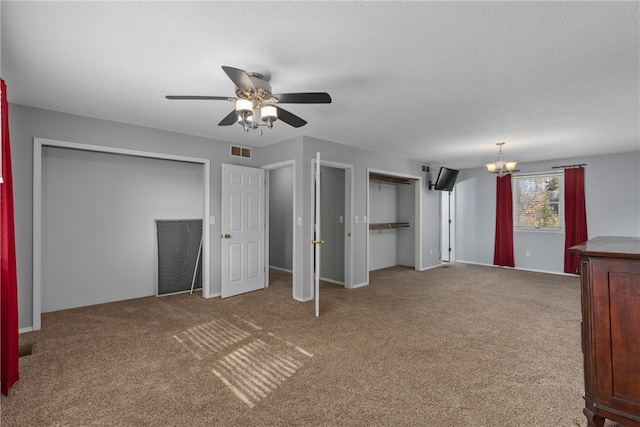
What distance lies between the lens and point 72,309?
3.98 metres

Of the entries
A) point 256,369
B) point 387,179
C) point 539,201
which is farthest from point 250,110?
point 539,201

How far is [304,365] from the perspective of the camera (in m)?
2.58

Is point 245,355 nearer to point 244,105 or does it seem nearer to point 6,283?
point 6,283

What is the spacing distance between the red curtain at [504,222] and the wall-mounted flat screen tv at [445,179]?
103 cm

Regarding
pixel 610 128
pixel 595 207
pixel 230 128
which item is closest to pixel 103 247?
pixel 230 128

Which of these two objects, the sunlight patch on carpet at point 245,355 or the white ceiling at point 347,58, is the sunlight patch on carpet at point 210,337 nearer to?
the sunlight patch on carpet at point 245,355

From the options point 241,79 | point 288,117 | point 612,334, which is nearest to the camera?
point 612,334

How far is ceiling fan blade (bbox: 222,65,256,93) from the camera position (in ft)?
6.50

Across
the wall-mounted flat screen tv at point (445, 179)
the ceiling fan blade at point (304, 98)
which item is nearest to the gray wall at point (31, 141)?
the ceiling fan blade at point (304, 98)

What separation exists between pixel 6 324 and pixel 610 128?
667cm

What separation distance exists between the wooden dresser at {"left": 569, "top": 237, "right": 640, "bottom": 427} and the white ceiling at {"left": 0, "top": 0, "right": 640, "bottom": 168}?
1426mm

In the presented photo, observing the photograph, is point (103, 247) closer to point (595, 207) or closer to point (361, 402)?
point (361, 402)

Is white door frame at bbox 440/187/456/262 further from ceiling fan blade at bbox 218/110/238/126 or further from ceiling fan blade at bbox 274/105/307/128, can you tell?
ceiling fan blade at bbox 218/110/238/126

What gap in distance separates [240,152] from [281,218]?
219 cm
